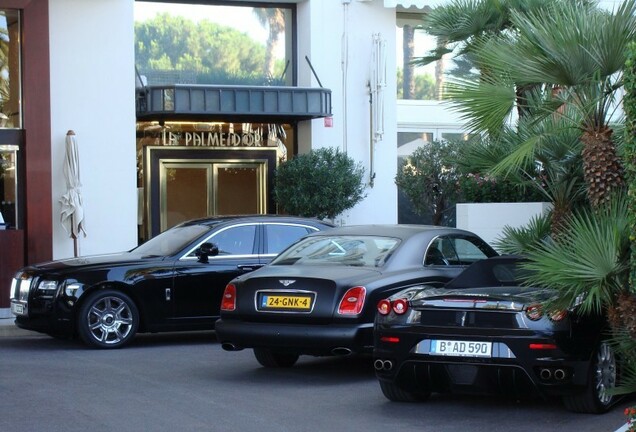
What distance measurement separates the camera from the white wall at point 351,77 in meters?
21.0

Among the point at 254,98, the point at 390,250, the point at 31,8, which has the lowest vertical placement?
the point at 390,250

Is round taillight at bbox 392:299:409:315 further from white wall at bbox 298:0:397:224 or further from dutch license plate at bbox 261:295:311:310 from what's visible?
white wall at bbox 298:0:397:224

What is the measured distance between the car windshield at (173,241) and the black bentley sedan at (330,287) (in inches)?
98.4

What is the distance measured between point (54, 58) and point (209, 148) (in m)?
3.57

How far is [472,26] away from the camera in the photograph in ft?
54.0

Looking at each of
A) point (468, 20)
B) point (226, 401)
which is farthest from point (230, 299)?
point (468, 20)

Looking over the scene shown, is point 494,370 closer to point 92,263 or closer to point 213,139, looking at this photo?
point 92,263

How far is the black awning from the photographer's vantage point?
63.1 ft

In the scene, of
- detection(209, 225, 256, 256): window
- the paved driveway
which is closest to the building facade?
detection(209, 225, 256, 256): window

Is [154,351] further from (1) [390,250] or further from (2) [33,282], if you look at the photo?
(1) [390,250]

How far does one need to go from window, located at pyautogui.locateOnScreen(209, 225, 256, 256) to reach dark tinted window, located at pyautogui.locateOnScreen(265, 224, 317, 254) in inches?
7.5

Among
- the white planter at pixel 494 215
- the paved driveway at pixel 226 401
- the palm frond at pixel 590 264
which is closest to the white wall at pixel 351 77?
the white planter at pixel 494 215

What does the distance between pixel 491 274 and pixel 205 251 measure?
4735 mm

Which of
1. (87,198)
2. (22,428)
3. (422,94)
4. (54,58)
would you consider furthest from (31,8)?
(22,428)
